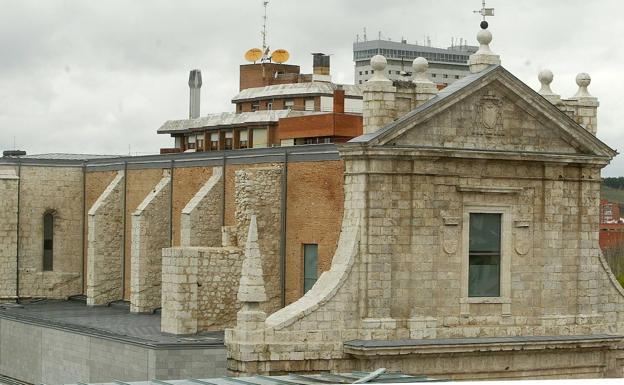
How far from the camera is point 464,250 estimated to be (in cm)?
3859

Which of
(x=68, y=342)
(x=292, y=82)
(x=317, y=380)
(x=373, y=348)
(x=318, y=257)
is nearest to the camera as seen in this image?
(x=317, y=380)

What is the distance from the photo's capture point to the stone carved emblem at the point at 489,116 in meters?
38.8

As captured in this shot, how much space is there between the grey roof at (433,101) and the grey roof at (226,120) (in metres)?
16.9

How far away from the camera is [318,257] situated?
40.7 m

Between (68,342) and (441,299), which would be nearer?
(441,299)

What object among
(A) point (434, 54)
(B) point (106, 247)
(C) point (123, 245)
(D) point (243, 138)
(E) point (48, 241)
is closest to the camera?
(B) point (106, 247)

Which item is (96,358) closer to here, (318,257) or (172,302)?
(172,302)

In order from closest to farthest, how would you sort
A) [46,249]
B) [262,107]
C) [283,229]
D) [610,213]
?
[283,229]
[46,249]
[262,107]
[610,213]

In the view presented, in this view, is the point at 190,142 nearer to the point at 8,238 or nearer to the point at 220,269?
the point at 8,238

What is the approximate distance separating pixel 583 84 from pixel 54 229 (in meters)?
23.9

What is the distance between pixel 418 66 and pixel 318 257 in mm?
6126

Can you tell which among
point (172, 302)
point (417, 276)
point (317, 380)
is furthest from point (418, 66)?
point (317, 380)

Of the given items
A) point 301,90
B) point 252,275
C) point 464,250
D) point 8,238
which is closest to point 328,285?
point 252,275

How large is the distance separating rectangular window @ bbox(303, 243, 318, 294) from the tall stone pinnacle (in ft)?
19.5
